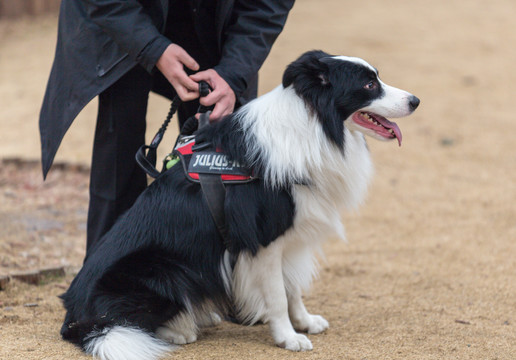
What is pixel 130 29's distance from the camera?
268 centimetres

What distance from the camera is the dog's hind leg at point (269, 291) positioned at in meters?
2.68

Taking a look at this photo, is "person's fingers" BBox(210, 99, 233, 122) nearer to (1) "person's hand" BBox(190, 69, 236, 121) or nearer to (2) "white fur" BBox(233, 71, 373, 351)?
(1) "person's hand" BBox(190, 69, 236, 121)

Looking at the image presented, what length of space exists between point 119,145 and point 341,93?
105cm

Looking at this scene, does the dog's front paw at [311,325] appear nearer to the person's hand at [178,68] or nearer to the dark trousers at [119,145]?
the dark trousers at [119,145]

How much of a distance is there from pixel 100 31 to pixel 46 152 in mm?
583

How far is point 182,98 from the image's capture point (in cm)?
279

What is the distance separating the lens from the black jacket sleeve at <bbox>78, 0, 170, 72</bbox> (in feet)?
8.81

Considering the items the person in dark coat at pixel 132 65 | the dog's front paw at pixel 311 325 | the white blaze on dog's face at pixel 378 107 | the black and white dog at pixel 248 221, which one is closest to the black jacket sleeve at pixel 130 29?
the person in dark coat at pixel 132 65

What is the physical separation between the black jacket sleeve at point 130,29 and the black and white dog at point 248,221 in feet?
1.26

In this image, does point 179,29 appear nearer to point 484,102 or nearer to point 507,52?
point 484,102

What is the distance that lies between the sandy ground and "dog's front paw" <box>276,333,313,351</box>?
0.16 ft

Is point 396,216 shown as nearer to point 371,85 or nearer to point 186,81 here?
point 371,85

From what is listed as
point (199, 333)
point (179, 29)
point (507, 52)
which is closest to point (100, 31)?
point (179, 29)

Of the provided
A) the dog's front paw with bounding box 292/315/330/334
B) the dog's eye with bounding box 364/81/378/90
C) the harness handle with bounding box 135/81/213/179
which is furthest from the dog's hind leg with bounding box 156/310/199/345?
the dog's eye with bounding box 364/81/378/90
